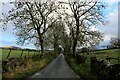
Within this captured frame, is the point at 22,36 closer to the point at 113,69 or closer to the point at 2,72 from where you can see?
the point at 2,72

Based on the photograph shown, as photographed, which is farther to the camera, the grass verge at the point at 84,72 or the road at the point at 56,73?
the road at the point at 56,73

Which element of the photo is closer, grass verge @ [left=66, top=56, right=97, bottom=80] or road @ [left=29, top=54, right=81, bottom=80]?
grass verge @ [left=66, top=56, right=97, bottom=80]

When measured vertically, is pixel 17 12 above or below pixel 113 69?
above

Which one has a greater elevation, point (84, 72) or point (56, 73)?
point (84, 72)

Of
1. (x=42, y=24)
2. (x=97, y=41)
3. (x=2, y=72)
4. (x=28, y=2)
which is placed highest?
(x=28, y=2)

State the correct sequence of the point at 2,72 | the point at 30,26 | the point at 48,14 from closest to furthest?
the point at 2,72 → the point at 30,26 → the point at 48,14

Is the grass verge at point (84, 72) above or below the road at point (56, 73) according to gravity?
above

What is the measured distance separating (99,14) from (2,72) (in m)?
29.6

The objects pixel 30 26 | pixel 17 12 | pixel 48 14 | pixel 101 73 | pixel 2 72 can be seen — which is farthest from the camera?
pixel 48 14

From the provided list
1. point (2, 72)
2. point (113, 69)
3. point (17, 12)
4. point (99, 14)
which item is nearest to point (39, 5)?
point (17, 12)

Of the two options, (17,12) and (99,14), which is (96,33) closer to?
(99,14)

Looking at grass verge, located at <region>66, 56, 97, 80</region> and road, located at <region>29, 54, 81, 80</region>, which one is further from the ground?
grass verge, located at <region>66, 56, 97, 80</region>

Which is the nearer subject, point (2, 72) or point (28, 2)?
point (2, 72)

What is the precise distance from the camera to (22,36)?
44.1 meters
